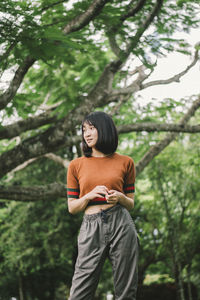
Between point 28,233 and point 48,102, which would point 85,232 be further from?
point 28,233

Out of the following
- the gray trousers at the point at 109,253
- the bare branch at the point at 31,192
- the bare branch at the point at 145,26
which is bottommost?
the bare branch at the point at 31,192

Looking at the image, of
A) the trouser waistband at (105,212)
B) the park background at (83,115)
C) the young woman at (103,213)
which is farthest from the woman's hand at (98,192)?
the park background at (83,115)

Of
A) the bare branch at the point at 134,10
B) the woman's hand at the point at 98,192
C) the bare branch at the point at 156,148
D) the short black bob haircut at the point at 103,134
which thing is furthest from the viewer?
the bare branch at the point at 156,148

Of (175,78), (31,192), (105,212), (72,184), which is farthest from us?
(31,192)

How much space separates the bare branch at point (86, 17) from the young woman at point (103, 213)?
2249mm

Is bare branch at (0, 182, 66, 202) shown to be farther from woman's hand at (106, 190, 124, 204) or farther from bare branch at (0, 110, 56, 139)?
woman's hand at (106, 190, 124, 204)

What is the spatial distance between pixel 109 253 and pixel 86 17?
10.2 ft

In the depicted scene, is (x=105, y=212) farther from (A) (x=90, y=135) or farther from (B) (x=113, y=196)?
(A) (x=90, y=135)

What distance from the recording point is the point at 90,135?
2.39 meters

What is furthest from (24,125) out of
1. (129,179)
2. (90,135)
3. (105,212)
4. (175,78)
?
(105,212)

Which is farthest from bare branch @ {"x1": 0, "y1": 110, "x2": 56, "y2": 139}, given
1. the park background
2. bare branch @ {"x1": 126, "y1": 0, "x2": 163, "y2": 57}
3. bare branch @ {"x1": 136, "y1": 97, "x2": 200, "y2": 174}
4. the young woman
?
the young woman

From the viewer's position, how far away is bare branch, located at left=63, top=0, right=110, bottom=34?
4.07 m

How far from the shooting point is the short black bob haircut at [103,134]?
2328 mm

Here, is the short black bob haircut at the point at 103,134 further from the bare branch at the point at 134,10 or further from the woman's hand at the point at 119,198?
the bare branch at the point at 134,10
